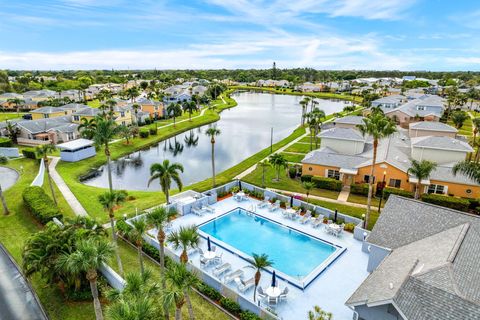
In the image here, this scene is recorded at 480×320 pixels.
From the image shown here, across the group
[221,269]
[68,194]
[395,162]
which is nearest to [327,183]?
[395,162]

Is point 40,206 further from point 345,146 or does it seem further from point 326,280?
point 345,146

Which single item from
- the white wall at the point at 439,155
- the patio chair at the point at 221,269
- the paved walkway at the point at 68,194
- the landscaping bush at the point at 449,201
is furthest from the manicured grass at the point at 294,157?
the paved walkway at the point at 68,194

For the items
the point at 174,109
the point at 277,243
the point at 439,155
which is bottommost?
the point at 277,243

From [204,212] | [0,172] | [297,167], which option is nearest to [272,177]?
[297,167]

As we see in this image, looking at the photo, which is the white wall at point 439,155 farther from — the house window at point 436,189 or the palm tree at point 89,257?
the palm tree at point 89,257

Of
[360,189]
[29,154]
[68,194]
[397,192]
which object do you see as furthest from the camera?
[29,154]

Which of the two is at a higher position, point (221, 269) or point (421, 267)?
point (421, 267)

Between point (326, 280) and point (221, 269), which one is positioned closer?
point (326, 280)
